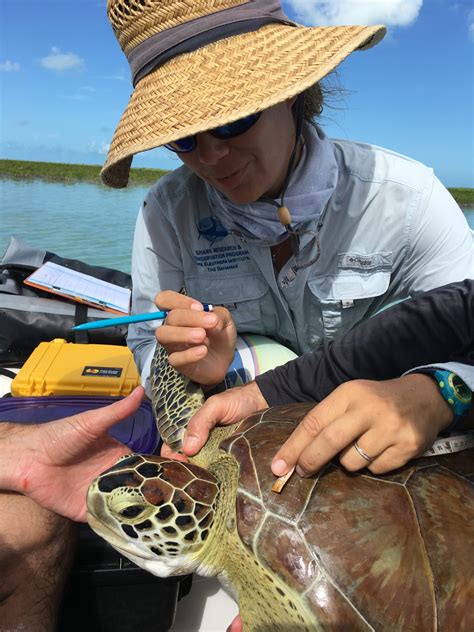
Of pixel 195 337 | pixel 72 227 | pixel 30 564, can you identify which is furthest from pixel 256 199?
pixel 72 227

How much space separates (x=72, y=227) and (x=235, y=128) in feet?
28.3

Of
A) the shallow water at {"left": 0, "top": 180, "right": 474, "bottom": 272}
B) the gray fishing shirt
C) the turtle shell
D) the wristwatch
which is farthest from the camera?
the shallow water at {"left": 0, "top": 180, "right": 474, "bottom": 272}

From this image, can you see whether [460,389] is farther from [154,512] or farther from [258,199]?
[258,199]

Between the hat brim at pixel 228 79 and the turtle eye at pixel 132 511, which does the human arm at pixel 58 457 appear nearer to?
the turtle eye at pixel 132 511

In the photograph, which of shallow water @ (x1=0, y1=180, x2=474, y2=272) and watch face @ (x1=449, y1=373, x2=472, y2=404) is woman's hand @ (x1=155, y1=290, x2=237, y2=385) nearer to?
watch face @ (x1=449, y1=373, x2=472, y2=404)

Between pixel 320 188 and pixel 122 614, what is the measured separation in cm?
127

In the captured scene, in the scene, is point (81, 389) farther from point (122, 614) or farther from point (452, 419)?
point (452, 419)

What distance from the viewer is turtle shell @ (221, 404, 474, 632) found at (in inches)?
30.4

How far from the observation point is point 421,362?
1201 mm

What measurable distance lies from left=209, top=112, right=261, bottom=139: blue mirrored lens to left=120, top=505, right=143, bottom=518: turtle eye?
0.85 m

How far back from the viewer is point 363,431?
2.70 ft

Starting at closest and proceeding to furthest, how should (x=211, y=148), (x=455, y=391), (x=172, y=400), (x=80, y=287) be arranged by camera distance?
(x=455, y=391) < (x=211, y=148) < (x=172, y=400) < (x=80, y=287)

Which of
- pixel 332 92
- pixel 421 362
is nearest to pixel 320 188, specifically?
pixel 332 92

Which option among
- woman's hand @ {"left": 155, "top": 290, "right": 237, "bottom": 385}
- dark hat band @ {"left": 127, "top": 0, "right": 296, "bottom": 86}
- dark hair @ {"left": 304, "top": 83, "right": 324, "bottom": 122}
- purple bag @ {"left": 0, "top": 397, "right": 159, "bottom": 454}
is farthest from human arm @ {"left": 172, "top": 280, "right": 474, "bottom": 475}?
dark hat band @ {"left": 127, "top": 0, "right": 296, "bottom": 86}
